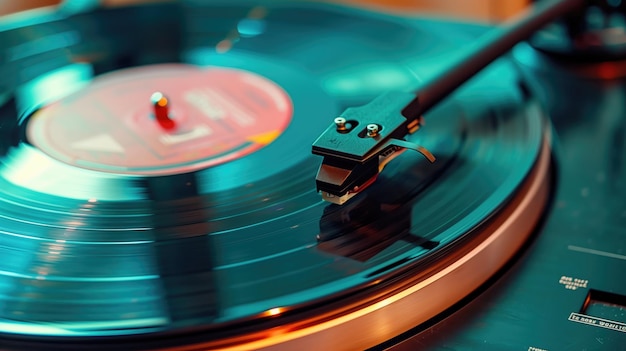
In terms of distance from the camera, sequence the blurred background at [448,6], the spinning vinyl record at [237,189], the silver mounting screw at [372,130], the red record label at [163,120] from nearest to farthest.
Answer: the spinning vinyl record at [237,189] < the silver mounting screw at [372,130] < the red record label at [163,120] < the blurred background at [448,6]

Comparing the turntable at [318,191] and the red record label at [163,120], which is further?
the red record label at [163,120]

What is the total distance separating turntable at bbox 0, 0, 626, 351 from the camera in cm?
56

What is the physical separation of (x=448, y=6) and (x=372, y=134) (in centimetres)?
105

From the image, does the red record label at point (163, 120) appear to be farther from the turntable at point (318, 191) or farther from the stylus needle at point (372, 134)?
the stylus needle at point (372, 134)

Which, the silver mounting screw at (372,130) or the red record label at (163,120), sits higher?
the red record label at (163,120)

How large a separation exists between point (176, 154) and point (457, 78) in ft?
0.92

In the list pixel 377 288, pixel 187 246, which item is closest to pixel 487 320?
pixel 377 288

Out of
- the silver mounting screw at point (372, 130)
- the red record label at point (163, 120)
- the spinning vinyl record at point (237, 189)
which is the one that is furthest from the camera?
the red record label at point (163, 120)

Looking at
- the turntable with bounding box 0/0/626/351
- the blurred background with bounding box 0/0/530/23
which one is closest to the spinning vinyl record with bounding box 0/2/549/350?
the turntable with bounding box 0/0/626/351

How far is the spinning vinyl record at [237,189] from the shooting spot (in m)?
0.56

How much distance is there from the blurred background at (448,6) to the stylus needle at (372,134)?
0.74 m

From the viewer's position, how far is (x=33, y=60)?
1021 millimetres

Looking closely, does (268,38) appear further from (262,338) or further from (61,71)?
(262,338)

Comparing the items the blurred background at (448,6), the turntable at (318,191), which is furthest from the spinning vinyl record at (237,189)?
the blurred background at (448,6)
